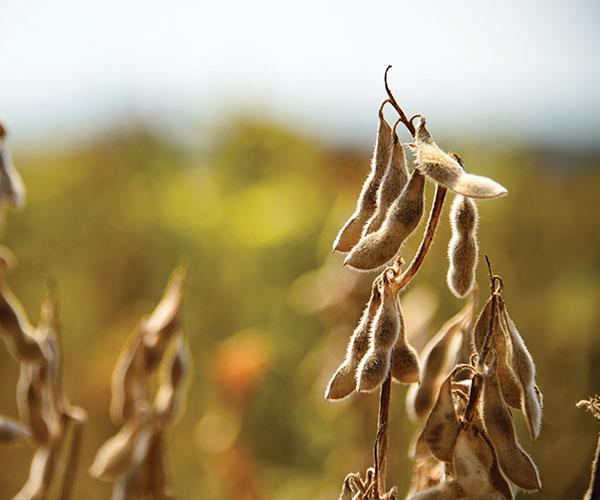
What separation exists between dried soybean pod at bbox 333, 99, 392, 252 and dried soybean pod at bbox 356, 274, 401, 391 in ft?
0.16

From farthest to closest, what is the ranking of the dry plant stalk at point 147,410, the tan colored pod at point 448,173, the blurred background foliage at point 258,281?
1. the blurred background foliage at point 258,281
2. the dry plant stalk at point 147,410
3. the tan colored pod at point 448,173

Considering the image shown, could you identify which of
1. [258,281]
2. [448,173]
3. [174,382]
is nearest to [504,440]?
[448,173]

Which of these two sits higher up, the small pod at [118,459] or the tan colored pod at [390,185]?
the tan colored pod at [390,185]

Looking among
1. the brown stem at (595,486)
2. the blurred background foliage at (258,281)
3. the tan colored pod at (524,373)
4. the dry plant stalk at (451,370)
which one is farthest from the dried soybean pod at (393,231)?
the blurred background foliage at (258,281)

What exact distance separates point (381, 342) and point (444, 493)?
0.13m

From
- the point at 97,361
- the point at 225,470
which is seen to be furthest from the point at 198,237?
the point at 225,470

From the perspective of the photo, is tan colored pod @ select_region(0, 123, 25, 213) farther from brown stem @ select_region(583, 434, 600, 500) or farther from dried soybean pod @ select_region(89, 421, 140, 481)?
brown stem @ select_region(583, 434, 600, 500)

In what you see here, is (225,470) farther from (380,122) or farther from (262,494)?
(380,122)

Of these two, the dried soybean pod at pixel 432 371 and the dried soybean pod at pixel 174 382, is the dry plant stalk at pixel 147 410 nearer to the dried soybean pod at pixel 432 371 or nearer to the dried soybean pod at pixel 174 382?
the dried soybean pod at pixel 174 382

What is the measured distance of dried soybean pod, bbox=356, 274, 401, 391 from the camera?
502mm

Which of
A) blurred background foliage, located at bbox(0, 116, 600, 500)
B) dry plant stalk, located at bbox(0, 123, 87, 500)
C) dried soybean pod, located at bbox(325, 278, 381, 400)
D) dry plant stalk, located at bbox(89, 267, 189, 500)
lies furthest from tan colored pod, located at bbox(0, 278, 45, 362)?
blurred background foliage, located at bbox(0, 116, 600, 500)

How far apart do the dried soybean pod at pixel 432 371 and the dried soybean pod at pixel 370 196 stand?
6.4 inches

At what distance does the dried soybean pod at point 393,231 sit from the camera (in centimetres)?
49

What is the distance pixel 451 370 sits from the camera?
1.73 feet
